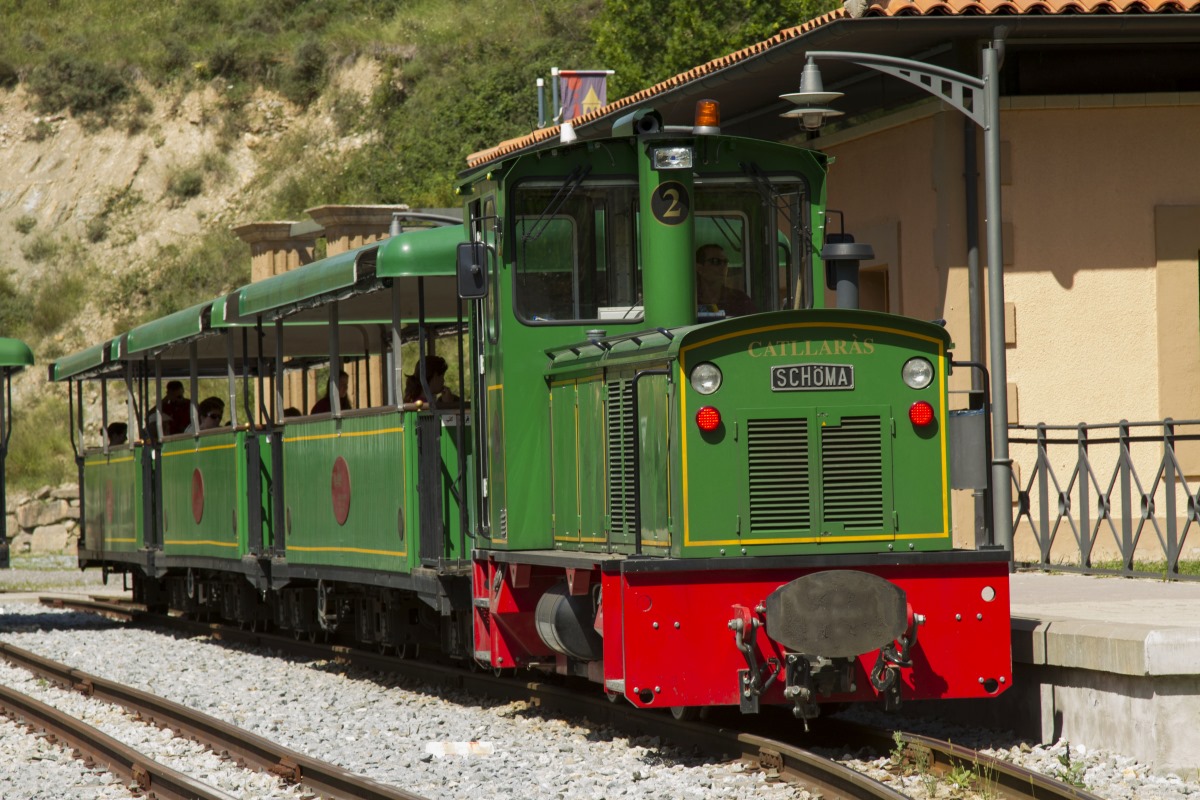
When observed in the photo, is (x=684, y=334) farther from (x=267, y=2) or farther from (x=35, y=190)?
(x=267, y=2)

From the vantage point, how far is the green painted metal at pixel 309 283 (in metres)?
12.2

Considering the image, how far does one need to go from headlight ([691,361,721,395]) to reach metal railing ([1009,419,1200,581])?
649cm

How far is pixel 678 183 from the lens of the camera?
32.0ft

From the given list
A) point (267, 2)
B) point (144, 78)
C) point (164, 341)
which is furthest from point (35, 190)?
point (164, 341)

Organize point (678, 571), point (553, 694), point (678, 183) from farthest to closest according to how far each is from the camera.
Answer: point (553, 694), point (678, 183), point (678, 571)

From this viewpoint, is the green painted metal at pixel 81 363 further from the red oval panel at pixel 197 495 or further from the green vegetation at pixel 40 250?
the green vegetation at pixel 40 250

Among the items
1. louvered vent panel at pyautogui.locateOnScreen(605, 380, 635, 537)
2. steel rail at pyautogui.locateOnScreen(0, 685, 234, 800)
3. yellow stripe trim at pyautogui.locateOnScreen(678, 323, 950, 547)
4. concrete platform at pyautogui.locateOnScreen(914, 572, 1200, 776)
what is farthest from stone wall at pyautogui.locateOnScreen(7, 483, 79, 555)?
yellow stripe trim at pyautogui.locateOnScreen(678, 323, 950, 547)

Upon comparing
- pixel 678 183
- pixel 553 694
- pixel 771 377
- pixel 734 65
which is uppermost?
pixel 734 65

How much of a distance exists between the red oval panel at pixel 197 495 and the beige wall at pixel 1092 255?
7.49 metres

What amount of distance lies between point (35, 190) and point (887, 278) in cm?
4276

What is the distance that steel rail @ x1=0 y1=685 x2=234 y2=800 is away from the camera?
841 centimetres

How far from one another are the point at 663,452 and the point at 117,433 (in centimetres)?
1521

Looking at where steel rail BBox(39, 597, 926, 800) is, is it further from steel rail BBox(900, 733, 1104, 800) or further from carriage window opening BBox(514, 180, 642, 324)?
carriage window opening BBox(514, 180, 642, 324)

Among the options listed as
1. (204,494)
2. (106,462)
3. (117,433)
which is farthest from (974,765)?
(117,433)
